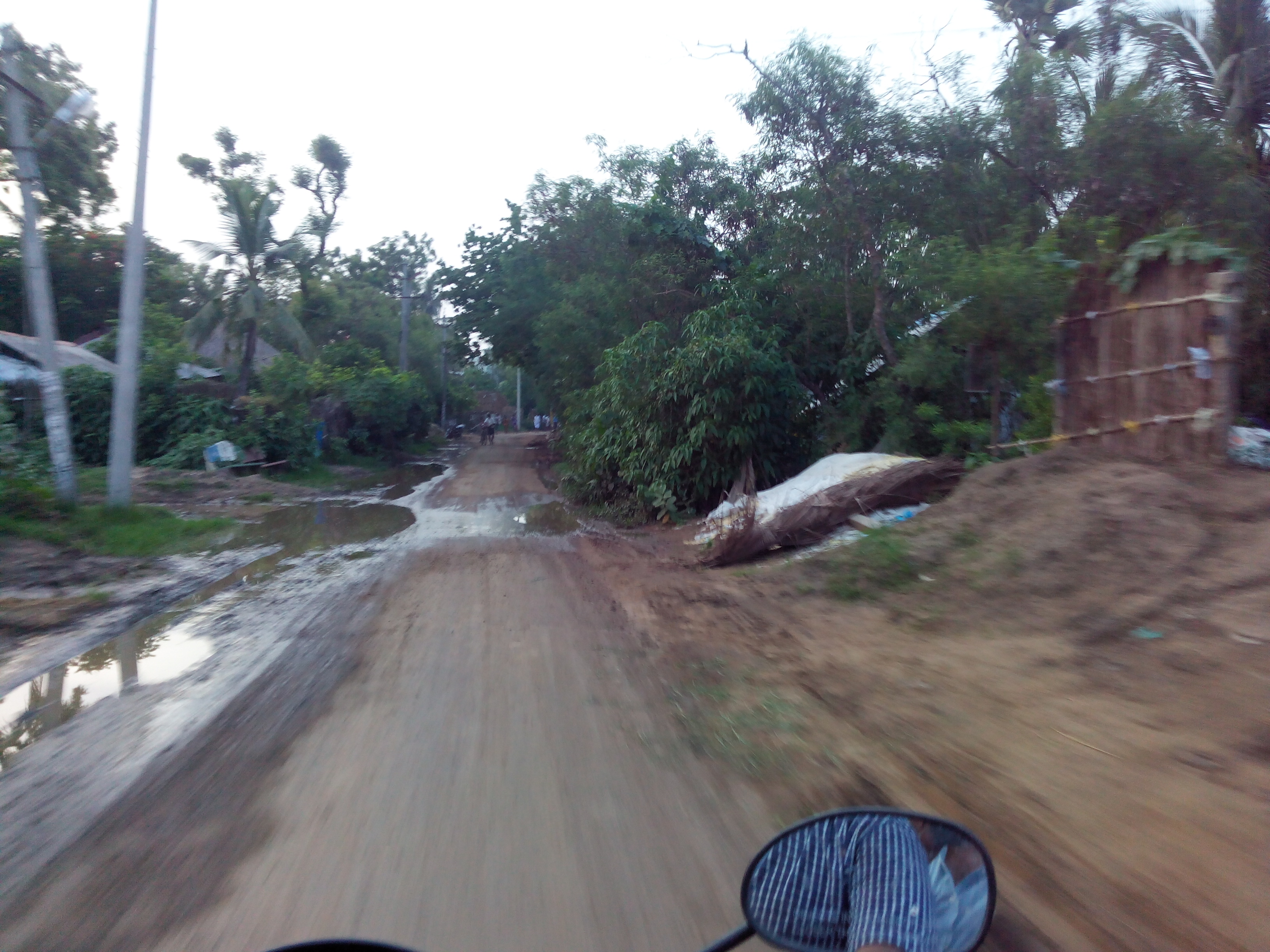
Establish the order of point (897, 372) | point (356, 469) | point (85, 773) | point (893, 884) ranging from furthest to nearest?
point (356, 469), point (897, 372), point (85, 773), point (893, 884)

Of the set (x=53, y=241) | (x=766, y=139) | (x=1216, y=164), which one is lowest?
(x=1216, y=164)

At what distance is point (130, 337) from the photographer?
15016mm

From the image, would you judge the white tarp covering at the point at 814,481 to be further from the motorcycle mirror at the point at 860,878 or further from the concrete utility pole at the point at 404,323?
the concrete utility pole at the point at 404,323

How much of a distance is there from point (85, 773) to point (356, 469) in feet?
86.9

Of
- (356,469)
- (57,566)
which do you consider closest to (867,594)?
(57,566)

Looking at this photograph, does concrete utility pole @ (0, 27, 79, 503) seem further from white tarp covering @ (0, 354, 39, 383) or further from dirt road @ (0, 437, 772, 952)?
white tarp covering @ (0, 354, 39, 383)

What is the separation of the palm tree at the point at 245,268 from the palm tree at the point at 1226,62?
2421 cm

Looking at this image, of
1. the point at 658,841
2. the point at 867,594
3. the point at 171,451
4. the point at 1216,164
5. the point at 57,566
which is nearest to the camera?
the point at 658,841

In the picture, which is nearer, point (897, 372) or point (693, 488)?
point (897, 372)

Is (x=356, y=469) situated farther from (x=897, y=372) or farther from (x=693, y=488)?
(x=897, y=372)

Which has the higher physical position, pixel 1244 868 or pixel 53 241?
pixel 53 241

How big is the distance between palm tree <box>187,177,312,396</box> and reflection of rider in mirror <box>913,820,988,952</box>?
29147 mm

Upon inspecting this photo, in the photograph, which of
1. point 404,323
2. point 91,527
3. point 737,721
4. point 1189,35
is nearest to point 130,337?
point 91,527

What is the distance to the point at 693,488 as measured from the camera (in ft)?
53.5
